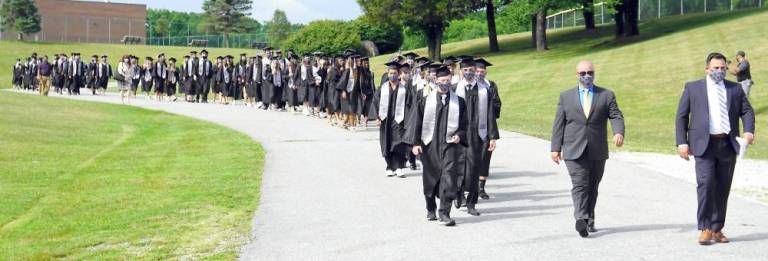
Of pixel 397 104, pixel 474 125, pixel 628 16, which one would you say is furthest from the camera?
pixel 628 16

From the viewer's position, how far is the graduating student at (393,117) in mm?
14781

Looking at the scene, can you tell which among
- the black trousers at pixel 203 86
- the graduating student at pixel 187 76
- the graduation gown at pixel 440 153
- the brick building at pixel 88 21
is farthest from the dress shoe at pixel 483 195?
the brick building at pixel 88 21

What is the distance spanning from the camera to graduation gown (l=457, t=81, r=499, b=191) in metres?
12.1

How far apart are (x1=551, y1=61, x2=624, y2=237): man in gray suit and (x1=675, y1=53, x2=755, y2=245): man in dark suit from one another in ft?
2.41

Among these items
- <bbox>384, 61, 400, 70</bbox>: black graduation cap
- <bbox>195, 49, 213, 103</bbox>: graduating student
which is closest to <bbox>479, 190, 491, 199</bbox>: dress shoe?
<bbox>384, 61, 400, 70</bbox>: black graduation cap

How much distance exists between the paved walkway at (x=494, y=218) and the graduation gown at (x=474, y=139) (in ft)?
1.45

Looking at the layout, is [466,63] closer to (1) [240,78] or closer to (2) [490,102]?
(2) [490,102]

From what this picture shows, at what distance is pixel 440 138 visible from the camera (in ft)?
37.5

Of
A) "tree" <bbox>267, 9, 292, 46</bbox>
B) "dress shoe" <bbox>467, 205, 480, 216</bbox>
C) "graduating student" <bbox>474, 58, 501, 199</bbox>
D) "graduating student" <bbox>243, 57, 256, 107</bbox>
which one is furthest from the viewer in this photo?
"tree" <bbox>267, 9, 292, 46</bbox>

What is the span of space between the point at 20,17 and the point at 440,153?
9011 cm

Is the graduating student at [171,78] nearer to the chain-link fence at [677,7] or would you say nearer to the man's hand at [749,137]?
the man's hand at [749,137]

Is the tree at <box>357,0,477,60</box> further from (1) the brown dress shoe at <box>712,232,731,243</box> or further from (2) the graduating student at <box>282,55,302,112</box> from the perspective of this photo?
(1) the brown dress shoe at <box>712,232,731,243</box>

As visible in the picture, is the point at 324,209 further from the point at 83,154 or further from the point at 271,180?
the point at 83,154

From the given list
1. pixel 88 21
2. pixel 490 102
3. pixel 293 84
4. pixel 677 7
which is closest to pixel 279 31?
pixel 88 21
